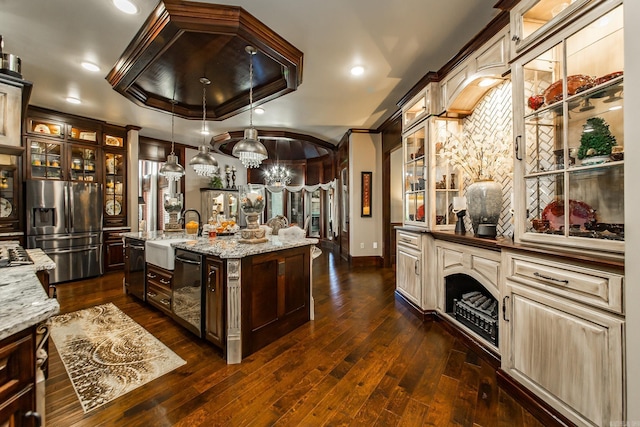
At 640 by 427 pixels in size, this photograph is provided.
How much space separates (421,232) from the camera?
118 inches

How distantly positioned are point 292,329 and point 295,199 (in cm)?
640

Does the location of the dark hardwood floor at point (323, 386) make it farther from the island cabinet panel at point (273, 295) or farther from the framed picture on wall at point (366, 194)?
the framed picture on wall at point (366, 194)

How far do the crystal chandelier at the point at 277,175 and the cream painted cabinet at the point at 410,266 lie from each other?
5.16 metres

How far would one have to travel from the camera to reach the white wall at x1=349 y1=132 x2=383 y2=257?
5.70 m

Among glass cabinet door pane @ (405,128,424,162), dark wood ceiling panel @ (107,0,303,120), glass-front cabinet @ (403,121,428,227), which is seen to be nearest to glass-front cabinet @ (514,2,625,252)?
glass-front cabinet @ (403,121,428,227)

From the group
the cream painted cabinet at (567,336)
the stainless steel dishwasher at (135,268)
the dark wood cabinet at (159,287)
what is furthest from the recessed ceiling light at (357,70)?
the stainless steel dishwasher at (135,268)

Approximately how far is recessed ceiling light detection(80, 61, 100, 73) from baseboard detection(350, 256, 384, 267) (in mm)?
4988

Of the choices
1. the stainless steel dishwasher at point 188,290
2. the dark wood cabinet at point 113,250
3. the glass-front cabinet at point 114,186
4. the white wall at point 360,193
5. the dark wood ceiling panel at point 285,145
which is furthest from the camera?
the white wall at point 360,193

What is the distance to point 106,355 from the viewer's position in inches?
88.8

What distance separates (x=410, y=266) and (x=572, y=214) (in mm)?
1828

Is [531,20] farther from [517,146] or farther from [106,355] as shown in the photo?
[106,355]

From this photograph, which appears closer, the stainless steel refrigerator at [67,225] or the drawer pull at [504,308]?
the drawer pull at [504,308]

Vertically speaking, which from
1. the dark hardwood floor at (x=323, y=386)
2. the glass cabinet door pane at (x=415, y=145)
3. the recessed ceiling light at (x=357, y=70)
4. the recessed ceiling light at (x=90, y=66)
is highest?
the recessed ceiling light at (x=90, y=66)

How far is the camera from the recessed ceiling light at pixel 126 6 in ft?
6.77
